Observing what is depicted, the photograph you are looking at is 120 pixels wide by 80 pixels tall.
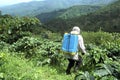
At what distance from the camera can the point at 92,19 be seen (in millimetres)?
140250

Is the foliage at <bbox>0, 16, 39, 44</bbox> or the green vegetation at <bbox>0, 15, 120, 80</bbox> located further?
the foliage at <bbox>0, 16, 39, 44</bbox>

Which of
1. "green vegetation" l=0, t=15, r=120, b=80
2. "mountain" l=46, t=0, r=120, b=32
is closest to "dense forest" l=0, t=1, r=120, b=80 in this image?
"green vegetation" l=0, t=15, r=120, b=80

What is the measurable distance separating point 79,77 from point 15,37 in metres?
10.6

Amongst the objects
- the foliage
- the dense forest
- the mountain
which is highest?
the dense forest

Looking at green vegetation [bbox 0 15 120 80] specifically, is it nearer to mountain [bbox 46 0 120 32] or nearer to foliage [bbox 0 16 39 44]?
foliage [bbox 0 16 39 44]

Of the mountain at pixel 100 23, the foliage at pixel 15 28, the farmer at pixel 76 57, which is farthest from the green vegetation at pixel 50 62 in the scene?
the mountain at pixel 100 23

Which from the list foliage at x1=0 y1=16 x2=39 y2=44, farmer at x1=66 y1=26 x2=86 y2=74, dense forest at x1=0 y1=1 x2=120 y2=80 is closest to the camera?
dense forest at x1=0 y1=1 x2=120 y2=80

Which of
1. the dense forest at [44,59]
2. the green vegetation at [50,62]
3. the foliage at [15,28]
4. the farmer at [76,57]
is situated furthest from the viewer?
the foliage at [15,28]

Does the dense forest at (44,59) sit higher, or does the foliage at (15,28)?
the dense forest at (44,59)

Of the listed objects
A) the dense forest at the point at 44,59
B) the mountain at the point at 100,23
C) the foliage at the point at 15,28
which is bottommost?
the mountain at the point at 100,23

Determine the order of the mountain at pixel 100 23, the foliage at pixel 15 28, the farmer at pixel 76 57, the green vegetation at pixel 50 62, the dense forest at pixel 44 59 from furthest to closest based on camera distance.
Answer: the mountain at pixel 100 23 → the foliage at pixel 15 28 → the farmer at pixel 76 57 → the dense forest at pixel 44 59 → the green vegetation at pixel 50 62

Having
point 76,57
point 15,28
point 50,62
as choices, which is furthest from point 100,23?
point 76,57

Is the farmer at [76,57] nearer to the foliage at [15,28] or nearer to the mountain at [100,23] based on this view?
the foliage at [15,28]

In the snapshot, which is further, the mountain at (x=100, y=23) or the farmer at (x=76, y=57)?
the mountain at (x=100, y=23)
